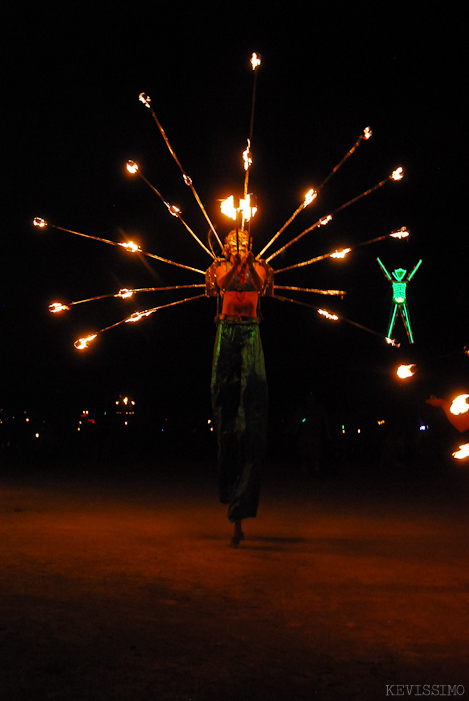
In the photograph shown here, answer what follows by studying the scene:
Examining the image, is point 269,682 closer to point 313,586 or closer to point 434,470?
point 313,586

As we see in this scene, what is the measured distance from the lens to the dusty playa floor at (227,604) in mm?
4422

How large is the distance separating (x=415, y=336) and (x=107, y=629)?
68.9 feet

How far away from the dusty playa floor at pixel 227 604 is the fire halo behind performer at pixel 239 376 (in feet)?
3.40

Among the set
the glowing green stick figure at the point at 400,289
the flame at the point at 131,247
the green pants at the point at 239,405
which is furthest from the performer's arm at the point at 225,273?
the glowing green stick figure at the point at 400,289

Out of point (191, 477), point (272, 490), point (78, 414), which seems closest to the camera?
point (272, 490)

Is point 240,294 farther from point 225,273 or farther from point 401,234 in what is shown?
point 401,234

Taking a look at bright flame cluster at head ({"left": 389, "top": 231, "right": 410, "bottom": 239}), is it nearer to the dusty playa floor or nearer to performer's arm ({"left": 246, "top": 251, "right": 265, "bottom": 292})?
performer's arm ({"left": 246, "top": 251, "right": 265, "bottom": 292})

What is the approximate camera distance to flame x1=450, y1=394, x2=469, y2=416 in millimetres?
7547

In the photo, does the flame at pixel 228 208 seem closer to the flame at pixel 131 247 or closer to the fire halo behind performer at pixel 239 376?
the fire halo behind performer at pixel 239 376

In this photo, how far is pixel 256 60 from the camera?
7.45 metres

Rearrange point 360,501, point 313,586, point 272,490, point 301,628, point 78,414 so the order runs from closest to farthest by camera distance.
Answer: point 301,628, point 313,586, point 360,501, point 272,490, point 78,414

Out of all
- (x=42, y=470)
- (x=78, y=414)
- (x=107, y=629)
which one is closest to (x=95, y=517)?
(x=107, y=629)

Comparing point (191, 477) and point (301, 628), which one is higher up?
point (191, 477)

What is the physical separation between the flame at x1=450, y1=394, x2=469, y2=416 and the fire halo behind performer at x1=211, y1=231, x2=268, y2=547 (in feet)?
8.88
